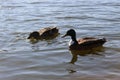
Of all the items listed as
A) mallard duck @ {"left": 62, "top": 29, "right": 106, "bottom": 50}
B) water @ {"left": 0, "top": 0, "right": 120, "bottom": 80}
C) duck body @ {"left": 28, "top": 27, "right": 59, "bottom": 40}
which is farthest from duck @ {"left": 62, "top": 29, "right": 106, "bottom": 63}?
duck body @ {"left": 28, "top": 27, "right": 59, "bottom": 40}

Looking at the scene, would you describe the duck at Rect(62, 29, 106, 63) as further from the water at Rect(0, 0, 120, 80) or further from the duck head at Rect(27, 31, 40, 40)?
the duck head at Rect(27, 31, 40, 40)

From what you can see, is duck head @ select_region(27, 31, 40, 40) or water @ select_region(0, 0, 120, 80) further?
duck head @ select_region(27, 31, 40, 40)

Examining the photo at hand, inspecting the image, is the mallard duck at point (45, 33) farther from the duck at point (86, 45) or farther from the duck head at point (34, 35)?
the duck at point (86, 45)

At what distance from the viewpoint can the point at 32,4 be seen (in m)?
20.7

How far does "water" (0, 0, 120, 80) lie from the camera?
10141 millimetres

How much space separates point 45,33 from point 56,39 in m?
0.52

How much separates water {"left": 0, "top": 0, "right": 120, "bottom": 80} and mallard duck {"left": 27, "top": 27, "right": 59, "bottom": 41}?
27 centimetres

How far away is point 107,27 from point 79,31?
49.8 inches

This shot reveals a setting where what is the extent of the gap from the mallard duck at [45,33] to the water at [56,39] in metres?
0.27

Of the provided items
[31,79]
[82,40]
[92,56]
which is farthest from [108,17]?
[31,79]

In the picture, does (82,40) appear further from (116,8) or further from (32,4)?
(32,4)

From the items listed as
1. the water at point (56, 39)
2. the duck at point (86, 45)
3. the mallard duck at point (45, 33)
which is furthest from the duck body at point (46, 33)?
the duck at point (86, 45)

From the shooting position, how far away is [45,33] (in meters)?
14.3

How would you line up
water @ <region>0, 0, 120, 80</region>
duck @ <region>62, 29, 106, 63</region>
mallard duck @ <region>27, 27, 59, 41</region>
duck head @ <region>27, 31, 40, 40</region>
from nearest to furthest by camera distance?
water @ <region>0, 0, 120, 80</region>, duck @ <region>62, 29, 106, 63</region>, duck head @ <region>27, 31, 40, 40</region>, mallard duck @ <region>27, 27, 59, 41</region>
